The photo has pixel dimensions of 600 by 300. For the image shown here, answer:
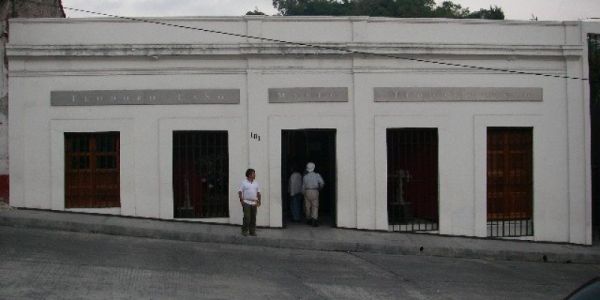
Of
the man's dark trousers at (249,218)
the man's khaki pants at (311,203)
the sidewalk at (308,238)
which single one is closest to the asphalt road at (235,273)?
the sidewalk at (308,238)

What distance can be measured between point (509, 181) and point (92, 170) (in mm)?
9626

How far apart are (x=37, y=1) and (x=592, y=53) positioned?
47.3 feet

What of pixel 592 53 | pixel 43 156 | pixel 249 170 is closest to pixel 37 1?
pixel 43 156

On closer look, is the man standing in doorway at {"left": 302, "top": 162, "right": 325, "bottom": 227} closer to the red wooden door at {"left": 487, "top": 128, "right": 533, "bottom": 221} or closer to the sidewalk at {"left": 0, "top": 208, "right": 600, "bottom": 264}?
the sidewalk at {"left": 0, "top": 208, "right": 600, "bottom": 264}

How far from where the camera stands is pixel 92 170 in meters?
16.3

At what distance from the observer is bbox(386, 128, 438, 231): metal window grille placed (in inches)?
662

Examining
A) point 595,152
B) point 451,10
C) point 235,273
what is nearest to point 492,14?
point 451,10

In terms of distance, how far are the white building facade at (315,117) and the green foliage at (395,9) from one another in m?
36.6

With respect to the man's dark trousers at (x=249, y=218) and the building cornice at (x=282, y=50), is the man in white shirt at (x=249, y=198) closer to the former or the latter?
the man's dark trousers at (x=249, y=218)

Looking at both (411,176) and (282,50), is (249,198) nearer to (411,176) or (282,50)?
(282,50)

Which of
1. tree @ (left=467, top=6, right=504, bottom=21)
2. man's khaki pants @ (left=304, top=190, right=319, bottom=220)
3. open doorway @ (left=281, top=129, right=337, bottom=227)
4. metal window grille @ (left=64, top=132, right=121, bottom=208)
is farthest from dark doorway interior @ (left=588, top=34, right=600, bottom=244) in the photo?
tree @ (left=467, top=6, right=504, bottom=21)

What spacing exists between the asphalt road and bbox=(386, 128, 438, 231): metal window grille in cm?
233

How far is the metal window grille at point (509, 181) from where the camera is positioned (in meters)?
17.0

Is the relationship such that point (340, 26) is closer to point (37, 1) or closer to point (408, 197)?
point (408, 197)
